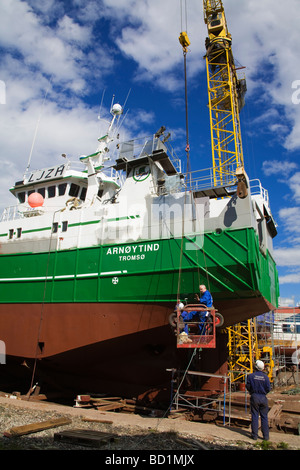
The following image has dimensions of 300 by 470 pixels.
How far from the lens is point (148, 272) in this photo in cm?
1030

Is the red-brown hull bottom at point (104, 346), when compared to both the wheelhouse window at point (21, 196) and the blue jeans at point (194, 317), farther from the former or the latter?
the wheelhouse window at point (21, 196)

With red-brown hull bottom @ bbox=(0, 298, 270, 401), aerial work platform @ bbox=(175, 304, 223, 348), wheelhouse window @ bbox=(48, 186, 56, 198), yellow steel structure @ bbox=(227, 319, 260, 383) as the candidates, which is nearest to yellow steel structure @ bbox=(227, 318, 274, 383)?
yellow steel structure @ bbox=(227, 319, 260, 383)

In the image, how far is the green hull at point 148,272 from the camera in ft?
31.2

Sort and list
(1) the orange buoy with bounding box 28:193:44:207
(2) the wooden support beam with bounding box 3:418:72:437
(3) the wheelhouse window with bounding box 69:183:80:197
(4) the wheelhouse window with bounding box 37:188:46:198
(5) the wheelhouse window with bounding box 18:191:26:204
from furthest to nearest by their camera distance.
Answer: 1. (5) the wheelhouse window with bounding box 18:191:26:204
2. (4) the wheelhouse window with bounding box 37:188:46:198
3. (3) the wheelhouse window with bounding box 69:183:80:197
4. (1) the orange buoy with bounding box 28:193:44:207
5. (2) the wooden support beam with bounding box 3:418:72:437

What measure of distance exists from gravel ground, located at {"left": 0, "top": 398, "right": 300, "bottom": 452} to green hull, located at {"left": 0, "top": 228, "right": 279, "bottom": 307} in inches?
138

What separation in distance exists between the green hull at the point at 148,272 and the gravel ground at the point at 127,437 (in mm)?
3509

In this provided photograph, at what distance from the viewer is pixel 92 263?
11.3m

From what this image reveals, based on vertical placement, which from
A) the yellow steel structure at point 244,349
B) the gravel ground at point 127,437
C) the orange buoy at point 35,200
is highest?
the orange buoy at point 35,200

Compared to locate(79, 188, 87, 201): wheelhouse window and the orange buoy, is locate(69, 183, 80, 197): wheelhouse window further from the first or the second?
the orange buoy

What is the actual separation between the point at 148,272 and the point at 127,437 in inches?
189

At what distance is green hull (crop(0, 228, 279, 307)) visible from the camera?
31.2 feet

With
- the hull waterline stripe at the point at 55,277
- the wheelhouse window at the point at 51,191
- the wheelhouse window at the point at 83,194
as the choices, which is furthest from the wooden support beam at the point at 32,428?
the wheelhouse window at the point at 51,191
